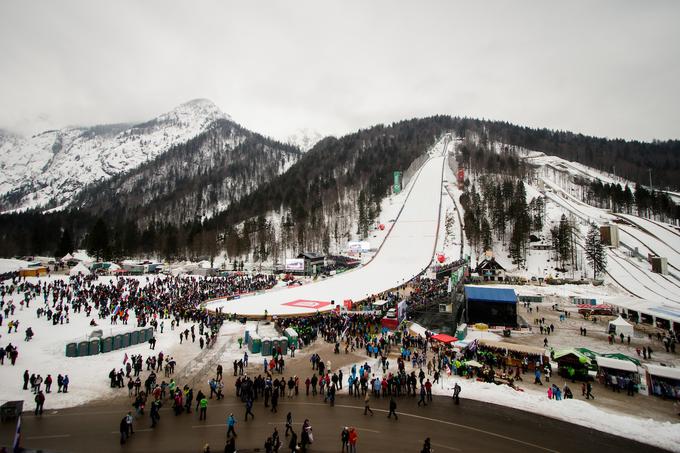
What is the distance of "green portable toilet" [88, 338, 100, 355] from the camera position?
69.4 ft

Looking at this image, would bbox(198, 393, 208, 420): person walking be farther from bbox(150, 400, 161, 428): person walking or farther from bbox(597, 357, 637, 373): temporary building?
bbox(597, 357, 637, 373): temporary building

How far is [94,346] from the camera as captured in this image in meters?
21.3

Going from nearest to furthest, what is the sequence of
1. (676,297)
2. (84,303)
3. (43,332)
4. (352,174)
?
(43,332) → (84,303) → (676,297) → (352,174)

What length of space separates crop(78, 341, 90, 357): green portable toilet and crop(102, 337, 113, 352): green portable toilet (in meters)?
0.80

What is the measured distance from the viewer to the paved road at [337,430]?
1162 centimetres

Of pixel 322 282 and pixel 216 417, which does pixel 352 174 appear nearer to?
pixel 322 282

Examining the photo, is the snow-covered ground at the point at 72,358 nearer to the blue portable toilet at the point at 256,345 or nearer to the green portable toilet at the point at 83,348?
the green portable toilet at the point at 83,348

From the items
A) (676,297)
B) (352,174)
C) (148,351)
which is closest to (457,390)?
(148,351)

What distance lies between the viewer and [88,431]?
41.1 ft

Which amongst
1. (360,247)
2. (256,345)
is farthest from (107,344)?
(360,247)

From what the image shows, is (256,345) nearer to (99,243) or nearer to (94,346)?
(94,346)

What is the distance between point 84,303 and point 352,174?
351ft

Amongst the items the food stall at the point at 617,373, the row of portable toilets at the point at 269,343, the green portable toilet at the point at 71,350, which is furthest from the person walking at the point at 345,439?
the green portable toilet at the point at 71,350

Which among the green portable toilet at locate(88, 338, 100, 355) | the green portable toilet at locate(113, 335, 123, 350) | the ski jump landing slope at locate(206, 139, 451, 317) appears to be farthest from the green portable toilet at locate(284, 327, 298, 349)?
the green portable toilet at locate(88, 338, 100, 355)
